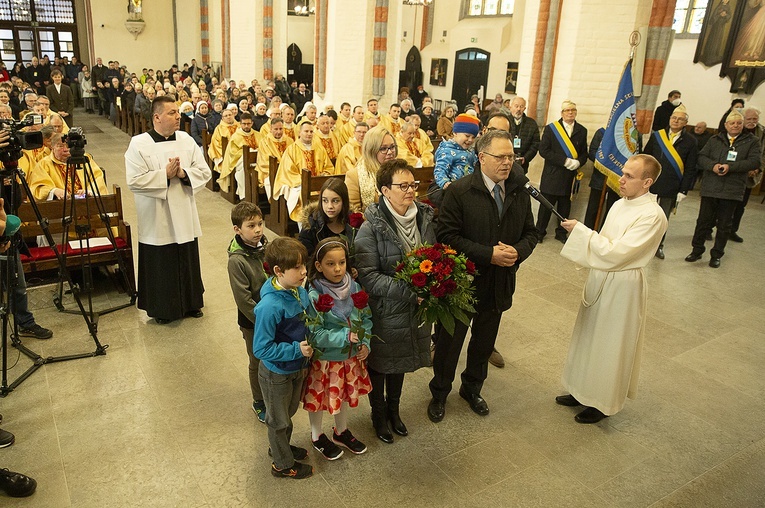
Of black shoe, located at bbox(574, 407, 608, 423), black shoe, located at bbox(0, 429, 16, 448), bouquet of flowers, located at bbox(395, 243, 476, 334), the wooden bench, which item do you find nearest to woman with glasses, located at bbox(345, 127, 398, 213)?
bouquet of flowers, located at bbox(395, 243, 476, 334)

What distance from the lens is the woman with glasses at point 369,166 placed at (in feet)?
12.7

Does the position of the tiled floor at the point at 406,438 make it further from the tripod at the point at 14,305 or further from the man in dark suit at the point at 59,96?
the man in dark suit at the point at 59,96

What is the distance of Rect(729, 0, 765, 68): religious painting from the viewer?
43.2ft

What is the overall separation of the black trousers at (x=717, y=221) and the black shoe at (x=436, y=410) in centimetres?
519

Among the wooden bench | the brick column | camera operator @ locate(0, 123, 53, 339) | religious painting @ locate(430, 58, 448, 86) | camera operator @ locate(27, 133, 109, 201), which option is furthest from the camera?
religious painting @ locate(430, 58, 448, 86)

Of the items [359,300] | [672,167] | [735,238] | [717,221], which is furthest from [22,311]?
[735,238]

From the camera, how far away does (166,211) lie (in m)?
4.76

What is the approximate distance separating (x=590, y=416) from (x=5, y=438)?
364 centimetres

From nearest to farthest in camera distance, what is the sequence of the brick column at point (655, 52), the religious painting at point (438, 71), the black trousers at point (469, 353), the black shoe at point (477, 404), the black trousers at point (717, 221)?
the black trousers at point (469, 353), the black shoe at point (477, 404), the black trousers at point (717, 221), the brick column at point (655, 52), the religious painting at point (438, 71)

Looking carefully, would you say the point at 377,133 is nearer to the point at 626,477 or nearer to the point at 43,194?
the point at 626,477

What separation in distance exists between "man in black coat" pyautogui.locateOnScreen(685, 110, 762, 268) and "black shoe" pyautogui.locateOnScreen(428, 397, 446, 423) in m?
5.09

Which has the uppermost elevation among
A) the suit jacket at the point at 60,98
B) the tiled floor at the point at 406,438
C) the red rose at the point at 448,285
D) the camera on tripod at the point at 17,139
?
the camera on tripod at the point at 17,139

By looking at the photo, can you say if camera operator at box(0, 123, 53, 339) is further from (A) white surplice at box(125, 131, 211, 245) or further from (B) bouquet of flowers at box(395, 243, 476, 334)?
(B) bouquet of flowers at box(395, 243, 476, 334)

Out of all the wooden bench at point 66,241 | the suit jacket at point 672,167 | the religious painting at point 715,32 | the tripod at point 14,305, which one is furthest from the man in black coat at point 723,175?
the religious painting at point 715,32
